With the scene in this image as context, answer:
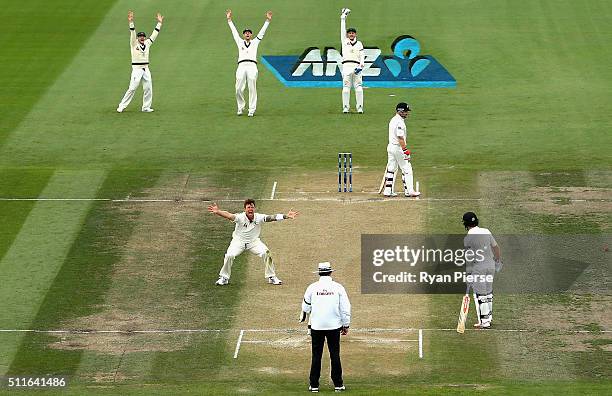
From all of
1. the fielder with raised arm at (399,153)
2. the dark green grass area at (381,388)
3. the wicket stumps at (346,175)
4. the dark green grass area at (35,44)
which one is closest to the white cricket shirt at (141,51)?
the dark green grass area at (35,44)

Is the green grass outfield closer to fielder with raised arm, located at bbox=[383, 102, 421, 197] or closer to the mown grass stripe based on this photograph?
the mown grass stripe

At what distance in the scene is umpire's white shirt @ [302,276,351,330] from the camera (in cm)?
2614

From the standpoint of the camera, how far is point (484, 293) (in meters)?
29.2

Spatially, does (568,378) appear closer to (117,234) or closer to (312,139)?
(117,234)

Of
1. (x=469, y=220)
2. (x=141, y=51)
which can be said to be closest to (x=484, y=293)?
(x=469, y=220)

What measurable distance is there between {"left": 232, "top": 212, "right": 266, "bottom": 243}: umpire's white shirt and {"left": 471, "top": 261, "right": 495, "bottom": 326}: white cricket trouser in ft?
15.4

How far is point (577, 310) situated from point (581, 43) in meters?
25.7

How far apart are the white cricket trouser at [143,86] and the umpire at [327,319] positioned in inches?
825

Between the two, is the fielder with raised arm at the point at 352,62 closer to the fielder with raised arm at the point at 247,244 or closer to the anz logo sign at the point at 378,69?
the anz logo sign at the point at 378,69

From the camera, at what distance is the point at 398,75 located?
50219 millimetres

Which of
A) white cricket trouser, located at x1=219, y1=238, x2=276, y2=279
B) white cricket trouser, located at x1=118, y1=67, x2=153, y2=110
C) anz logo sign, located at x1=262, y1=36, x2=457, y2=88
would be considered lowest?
white cricket trouser, located at x1=219, y1=238, x2=276, y2=279

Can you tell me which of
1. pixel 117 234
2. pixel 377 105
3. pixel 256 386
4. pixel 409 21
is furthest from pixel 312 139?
pixel 256 386

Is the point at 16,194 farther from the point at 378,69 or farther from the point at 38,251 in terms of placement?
the point at 378,69

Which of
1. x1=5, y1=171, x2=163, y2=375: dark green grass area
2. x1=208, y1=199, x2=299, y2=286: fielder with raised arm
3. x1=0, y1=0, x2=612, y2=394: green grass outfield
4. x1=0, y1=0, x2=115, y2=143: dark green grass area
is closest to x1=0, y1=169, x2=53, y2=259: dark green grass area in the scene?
x1=0, y1=0, x2=612, y2=394: green grass outfield
